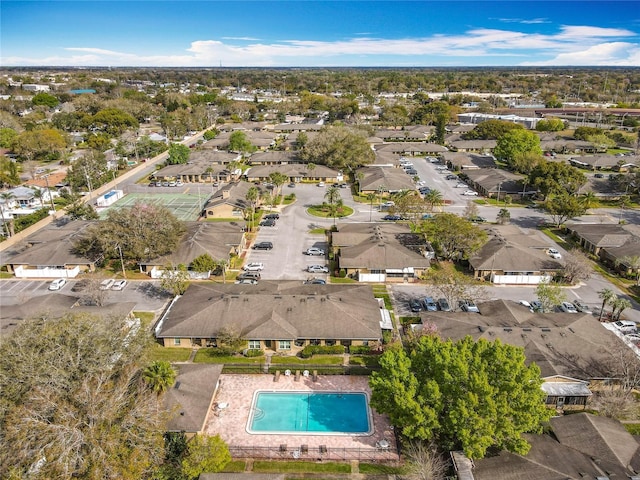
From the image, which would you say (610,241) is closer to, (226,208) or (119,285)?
(226,208)

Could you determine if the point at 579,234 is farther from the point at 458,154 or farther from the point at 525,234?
the point at 458,154

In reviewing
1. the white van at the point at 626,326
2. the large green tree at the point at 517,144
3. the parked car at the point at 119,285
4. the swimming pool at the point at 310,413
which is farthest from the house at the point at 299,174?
the swimming pool at the point at 310,413

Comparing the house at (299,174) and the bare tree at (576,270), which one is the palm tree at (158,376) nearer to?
the bare tree at (576,270)

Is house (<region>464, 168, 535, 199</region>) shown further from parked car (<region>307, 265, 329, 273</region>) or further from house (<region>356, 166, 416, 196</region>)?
parked car (<region>307, 265, 329, 273</region>)

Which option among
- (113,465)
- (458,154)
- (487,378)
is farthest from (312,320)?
(458,154)

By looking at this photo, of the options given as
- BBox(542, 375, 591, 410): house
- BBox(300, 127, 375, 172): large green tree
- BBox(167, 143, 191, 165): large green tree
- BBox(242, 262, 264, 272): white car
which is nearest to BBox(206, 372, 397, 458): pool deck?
BBox(542, 375, 591, 410): house

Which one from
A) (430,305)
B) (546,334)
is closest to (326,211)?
(430,305)
